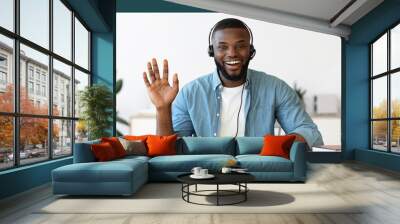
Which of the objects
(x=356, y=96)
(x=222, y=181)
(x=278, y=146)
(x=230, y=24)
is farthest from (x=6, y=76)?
(x=356, y=96)

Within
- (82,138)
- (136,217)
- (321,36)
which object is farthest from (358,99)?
(136,217)

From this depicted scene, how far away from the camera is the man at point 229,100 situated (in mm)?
7262

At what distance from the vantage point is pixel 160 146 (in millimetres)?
6262

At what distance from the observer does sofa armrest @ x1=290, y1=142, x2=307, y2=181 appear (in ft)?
18.6

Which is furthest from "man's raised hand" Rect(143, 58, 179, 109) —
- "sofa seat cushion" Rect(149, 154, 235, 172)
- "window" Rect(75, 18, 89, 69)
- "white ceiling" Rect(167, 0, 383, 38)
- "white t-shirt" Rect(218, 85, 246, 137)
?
"white ceiling" Rect(167, 0, 383, 38)

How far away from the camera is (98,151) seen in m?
5.31

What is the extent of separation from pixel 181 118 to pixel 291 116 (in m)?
1.98

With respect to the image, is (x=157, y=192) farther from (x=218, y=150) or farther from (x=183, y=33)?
(x=183, y=33)

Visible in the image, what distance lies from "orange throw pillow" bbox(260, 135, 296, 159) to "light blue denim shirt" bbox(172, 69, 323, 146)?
1087 mm

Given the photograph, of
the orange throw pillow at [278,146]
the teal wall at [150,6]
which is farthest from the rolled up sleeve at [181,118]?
the teal wall at [150,6]

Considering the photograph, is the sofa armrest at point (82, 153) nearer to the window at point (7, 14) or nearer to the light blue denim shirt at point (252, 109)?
the window at point (7, 14)

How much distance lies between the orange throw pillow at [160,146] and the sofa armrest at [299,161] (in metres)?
1.80

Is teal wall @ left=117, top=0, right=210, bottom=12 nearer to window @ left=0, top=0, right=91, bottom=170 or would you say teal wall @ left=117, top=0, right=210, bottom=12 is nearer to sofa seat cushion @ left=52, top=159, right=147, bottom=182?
window @ left=0, top=0, right=91, bottom=170

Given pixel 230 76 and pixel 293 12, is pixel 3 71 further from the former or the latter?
pixel 293 12
